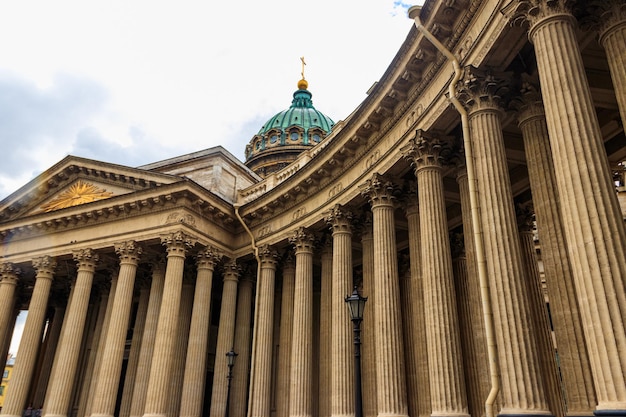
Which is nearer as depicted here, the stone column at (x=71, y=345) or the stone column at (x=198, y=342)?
the stone column at (x=198, y=342)

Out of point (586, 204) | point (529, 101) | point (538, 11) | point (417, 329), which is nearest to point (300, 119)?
point (417, 329)

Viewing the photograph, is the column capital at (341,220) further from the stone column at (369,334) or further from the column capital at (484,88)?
the column capital at (484,88)

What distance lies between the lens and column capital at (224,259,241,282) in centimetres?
2802

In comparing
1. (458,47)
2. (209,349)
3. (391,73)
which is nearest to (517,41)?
(458,47)

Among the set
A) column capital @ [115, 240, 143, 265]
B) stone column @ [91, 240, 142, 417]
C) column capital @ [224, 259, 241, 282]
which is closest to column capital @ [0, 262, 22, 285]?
stone column @ [91, 240, 142, 417]

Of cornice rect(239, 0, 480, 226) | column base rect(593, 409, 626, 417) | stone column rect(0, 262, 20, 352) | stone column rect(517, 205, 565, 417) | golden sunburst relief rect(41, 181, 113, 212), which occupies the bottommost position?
column base rect(593, 409, 626, 417)

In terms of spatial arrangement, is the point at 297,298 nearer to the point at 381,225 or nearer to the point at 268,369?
the point at 268,369

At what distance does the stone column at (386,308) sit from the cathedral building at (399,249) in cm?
7

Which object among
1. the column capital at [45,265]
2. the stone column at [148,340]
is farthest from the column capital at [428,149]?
the column capital at [45,265]

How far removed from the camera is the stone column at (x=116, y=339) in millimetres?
23516

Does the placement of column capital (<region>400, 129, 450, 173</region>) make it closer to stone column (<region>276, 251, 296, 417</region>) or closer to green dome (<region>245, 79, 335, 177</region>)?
stone column (<region>276, 251, 296, 417</region>)

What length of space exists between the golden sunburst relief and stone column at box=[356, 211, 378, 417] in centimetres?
1566

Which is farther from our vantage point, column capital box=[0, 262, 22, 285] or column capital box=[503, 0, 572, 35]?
column capital box=[0, 262, 22, 285]

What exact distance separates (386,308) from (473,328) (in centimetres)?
314
